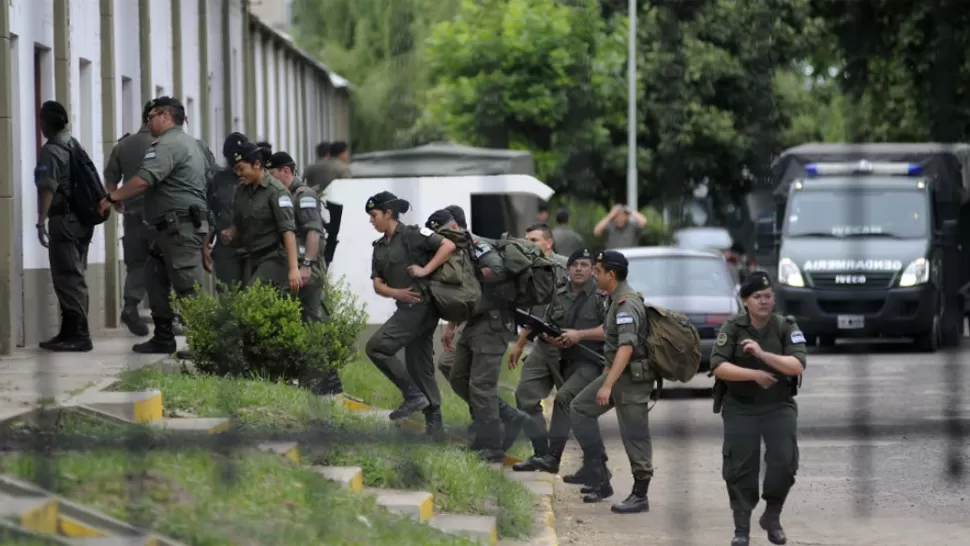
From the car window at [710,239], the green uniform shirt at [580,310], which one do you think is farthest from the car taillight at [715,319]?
the car window at [710,239]

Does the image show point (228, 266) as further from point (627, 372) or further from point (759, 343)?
point (759, 343)

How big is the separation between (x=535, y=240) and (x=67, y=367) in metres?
2.49

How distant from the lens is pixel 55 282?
30.3ft

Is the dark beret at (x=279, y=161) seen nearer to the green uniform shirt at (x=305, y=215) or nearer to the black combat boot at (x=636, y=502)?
the green uniform shirt at (x=305, y=215)

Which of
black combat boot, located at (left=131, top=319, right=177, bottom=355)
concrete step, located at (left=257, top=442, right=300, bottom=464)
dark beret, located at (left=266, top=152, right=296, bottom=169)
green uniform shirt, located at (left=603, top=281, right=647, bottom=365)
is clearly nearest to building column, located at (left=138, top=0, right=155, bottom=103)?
dark beret, located at (left=266, top=152, right=296, bottom=169)

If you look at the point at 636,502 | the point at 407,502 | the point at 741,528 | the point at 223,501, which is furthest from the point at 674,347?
the point at 223,501

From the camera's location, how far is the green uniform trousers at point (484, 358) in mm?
8680

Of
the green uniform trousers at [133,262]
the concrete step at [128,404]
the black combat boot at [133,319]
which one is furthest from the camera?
the black combat boot at [133,319]

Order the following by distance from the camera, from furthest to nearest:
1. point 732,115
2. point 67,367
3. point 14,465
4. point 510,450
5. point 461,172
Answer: point 461,172
point 510,450
point 67,367
point 14,465
point 732,115

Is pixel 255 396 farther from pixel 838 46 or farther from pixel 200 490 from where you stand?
pixel 838 46

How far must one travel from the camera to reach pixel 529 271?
8.41m

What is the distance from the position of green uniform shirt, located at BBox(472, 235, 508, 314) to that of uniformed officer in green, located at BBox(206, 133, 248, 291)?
1224 mm

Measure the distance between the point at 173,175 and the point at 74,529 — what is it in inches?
145

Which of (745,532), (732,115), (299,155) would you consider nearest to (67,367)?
(299,155)
